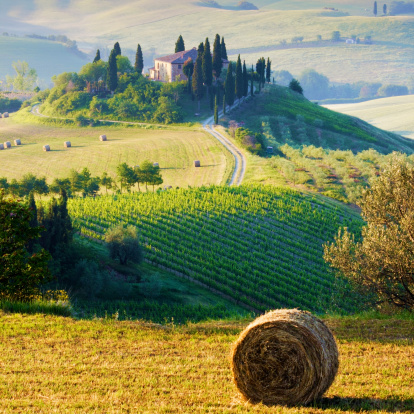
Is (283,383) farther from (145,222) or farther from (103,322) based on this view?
(145,222)

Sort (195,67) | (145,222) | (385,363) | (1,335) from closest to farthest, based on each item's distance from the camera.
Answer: (385,363) → (1,335) → (145,222) → (195,67)

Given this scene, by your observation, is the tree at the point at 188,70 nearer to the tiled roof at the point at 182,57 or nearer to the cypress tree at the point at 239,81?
the tiled roof at the point at 182,57

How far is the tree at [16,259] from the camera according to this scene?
68.2ft

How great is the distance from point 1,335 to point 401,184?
18.5 meters

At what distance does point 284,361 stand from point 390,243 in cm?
1219

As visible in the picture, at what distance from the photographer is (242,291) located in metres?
34.4

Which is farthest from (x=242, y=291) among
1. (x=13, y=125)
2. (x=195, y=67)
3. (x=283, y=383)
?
(x=13, y=125)

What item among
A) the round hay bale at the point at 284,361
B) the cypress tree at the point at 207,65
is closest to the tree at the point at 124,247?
the round hay bale at the point at 284,361

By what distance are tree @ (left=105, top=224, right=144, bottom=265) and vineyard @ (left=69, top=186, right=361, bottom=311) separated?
251cm

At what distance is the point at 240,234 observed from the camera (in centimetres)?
4453

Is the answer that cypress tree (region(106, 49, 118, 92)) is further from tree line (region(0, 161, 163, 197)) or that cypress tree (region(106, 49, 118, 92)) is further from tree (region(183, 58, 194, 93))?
tree line (region(0, 161, 163, 197))

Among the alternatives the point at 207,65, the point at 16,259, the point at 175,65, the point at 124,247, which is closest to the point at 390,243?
the point at 16,259

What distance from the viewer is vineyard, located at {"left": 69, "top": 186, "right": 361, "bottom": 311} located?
35.3 m

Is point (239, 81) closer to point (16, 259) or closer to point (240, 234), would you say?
point (240, 234)
